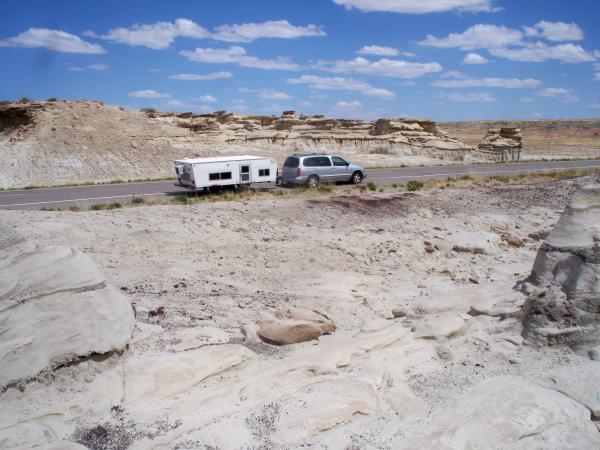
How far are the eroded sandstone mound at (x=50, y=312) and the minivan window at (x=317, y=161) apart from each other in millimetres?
19386

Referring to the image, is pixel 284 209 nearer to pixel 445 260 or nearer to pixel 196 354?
pixel 445 260

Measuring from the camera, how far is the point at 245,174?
22.9 meters

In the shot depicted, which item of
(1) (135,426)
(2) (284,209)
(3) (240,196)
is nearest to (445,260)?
(2) (284,209)

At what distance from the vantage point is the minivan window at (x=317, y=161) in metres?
26.3

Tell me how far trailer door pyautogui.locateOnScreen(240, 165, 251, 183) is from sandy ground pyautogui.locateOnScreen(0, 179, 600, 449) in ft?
21.9

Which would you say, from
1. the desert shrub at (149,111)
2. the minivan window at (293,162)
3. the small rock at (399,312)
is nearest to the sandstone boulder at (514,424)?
the small rock at (399,312)

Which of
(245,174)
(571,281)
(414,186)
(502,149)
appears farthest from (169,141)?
(571,281)

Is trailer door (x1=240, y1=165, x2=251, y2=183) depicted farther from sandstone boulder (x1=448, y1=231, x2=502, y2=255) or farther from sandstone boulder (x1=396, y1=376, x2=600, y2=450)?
sandstone boulder (x1=396, y1=376, x2=600, y2=450)

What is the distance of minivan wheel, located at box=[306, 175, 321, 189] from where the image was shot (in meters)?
26.2

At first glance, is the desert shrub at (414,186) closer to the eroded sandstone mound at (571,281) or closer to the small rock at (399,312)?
the small rock at (399,312)

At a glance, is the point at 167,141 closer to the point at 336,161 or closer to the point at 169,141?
the point at 169,141

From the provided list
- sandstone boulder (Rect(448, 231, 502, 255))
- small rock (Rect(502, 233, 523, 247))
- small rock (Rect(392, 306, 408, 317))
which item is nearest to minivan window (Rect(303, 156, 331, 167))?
sandstone boulder (Rect(448, 231, 502, 255))

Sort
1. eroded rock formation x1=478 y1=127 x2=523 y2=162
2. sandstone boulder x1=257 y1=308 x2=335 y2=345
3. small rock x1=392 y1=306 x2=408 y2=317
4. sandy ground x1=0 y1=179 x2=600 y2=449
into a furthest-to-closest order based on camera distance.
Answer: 1. eroded rock formation x1=478 y1=127 x2=523 y2=162
2. small rock x1=392 y1=306 x2=408 y2=317
3. sandstone boulder x1=257 y1=308 x2=335 y2=345
4. sandy ground x1=0 y1=179 x2=600 y2=449

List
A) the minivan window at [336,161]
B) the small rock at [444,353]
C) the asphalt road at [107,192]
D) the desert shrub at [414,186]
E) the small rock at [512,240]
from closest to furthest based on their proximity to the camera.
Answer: the small rock at [444,353], the small rock at [512,240], the asphalt road at [107,192], the desert shrub at [414,186], the minivan window at [336,161]
